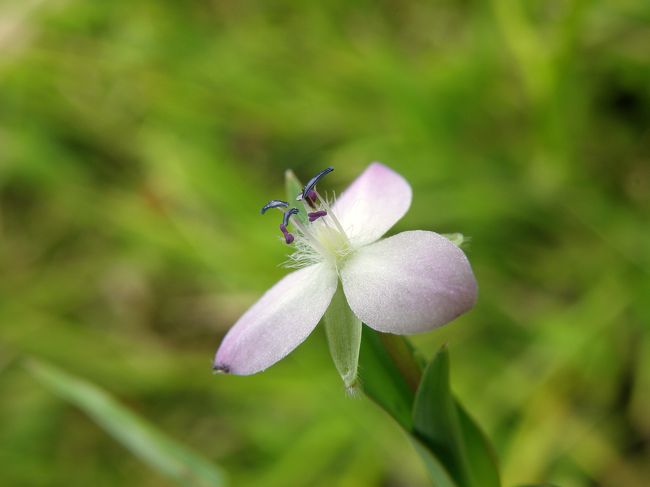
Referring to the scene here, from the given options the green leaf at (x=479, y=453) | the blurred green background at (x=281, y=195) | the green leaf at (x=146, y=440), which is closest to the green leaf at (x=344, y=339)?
the green leaf at (x=479, y=453)

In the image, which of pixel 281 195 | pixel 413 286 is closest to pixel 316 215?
pixel 413 286

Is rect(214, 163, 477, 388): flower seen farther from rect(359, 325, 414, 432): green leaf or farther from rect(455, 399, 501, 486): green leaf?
rect(455, 399, 501, 486): green leaf

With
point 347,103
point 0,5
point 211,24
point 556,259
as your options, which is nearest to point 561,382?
point 556,259

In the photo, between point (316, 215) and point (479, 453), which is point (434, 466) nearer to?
point (479, 453)

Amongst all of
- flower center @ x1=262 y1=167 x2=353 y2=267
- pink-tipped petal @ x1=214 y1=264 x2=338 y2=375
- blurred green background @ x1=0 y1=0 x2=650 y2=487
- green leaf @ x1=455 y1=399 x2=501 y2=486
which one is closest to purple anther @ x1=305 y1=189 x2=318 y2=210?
flower center @ x1=262 y1=167 x2=353 y2=267

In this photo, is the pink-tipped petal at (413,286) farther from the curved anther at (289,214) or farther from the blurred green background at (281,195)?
the blurred green background at (281,195)
